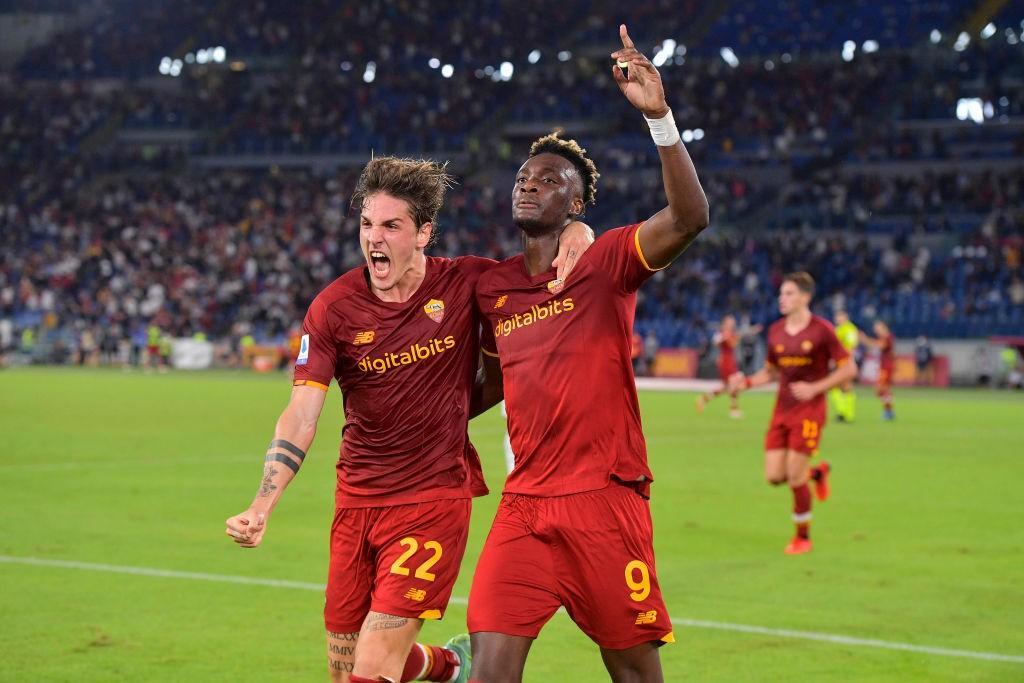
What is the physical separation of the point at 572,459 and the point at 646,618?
643mm

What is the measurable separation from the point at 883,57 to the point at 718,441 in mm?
31868

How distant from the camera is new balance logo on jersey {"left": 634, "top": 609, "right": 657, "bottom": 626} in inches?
196

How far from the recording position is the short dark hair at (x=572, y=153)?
17.7ft

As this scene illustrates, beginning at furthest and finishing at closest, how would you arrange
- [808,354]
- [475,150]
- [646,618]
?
[475,150], [808,354], [646,618]

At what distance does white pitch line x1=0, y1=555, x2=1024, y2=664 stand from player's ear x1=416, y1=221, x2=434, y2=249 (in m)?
3.87

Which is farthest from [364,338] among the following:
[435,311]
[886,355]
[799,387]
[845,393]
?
[886,355]

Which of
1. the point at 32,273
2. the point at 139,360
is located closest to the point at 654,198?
the point at 139,360

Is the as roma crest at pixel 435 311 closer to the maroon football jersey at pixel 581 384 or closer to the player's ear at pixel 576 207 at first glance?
the maroon football jersey at pixel 581 384

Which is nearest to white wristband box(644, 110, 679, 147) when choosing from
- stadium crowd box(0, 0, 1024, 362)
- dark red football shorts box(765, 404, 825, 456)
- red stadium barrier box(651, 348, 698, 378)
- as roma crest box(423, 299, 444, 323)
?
as roma crest box(423, 299, 444, 323)

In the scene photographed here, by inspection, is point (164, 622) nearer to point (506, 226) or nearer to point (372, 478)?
point (372, 478)

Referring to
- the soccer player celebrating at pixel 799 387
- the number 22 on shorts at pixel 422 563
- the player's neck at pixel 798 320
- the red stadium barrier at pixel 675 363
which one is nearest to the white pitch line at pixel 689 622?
the soccer player celebrating at pixel 799 387

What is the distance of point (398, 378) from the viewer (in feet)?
18.7

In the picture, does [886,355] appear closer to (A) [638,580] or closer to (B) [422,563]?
(B) [422,563]

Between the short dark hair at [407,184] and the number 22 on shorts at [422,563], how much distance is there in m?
1.34
